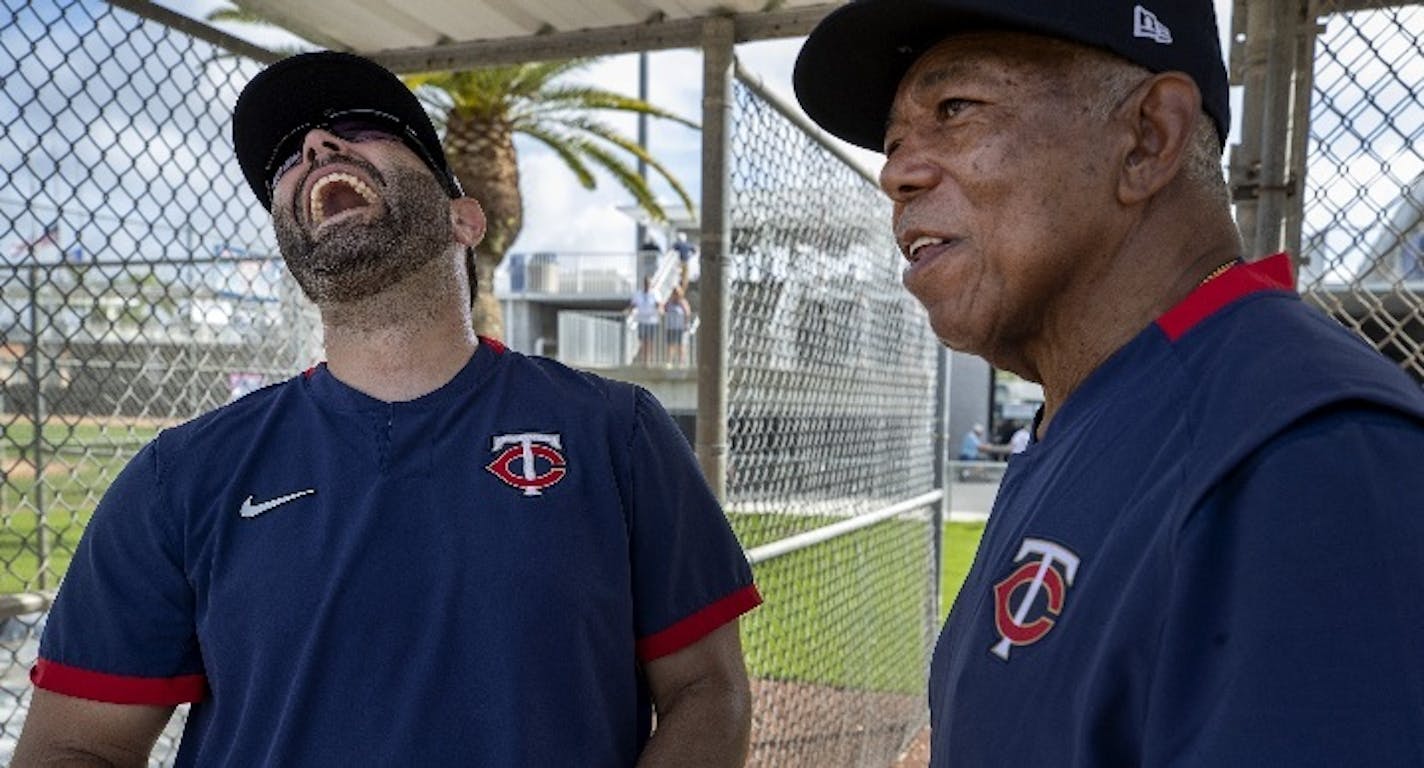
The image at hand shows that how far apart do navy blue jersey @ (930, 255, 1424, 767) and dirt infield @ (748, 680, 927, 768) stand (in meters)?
3.62

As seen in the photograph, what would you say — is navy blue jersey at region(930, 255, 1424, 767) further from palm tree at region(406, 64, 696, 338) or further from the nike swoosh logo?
palm tree at region(406, 64, 696, 338)

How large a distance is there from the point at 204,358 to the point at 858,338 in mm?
3030

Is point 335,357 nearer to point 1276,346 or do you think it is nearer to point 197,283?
point 1276,346

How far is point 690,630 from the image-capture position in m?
2.04

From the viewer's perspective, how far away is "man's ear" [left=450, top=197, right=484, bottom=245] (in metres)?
2.27

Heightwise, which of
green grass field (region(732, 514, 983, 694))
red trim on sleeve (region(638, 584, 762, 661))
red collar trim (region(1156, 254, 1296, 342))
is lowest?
green grass field (region(732, 514, 983, 694))

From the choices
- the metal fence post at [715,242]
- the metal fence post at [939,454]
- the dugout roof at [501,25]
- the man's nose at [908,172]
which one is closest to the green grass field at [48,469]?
the dugout roof at [501,25]

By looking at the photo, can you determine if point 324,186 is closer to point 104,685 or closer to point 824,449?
point 104,685

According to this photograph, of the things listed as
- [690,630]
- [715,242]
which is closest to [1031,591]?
[690,630]

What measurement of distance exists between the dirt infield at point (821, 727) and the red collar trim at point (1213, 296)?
3.66m

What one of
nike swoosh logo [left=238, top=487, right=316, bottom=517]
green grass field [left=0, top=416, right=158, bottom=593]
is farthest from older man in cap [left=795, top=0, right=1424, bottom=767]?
green grass field [left=0, top=416, right=158, bottom=593]

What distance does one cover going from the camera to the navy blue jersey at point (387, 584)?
1.76 metres

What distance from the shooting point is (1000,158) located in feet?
4.22

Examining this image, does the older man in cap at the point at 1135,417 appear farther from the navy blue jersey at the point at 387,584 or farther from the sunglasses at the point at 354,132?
the sunglasses at the point at 354,132
